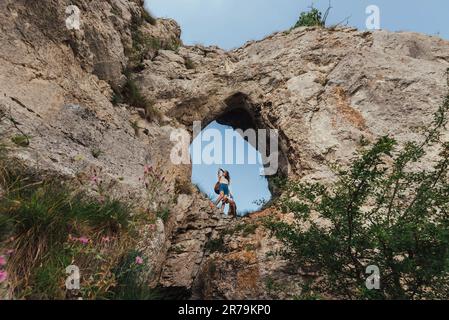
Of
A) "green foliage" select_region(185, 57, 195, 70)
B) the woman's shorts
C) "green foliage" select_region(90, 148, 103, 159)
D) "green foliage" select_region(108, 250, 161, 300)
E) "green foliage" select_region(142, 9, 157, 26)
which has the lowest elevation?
"green foliage" select_region(108, 250, 161, 300)

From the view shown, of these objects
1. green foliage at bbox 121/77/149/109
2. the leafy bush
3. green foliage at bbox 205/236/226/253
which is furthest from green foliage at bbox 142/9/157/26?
the leafy bush

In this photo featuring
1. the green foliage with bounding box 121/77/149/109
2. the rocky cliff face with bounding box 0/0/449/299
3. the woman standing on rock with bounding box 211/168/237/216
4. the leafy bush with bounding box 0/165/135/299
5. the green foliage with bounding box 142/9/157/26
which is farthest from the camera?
the green foliage with bounding box 142/9/157/26

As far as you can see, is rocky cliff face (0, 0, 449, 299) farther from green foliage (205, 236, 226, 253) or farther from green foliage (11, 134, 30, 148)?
green foliage (11, 134, 30, 148)

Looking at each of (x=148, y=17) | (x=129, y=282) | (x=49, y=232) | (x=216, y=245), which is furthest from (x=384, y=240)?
(x=148, y=17)

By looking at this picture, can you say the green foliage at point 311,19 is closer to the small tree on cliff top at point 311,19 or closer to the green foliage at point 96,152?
the small tree on cliff top at point 311,19

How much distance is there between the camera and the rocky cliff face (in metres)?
8.09

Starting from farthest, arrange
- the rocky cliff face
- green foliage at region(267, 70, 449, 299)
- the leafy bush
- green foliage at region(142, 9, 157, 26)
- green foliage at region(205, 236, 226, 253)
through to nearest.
Answer: green foliage at region(142, 9, 157, 26) → green foliage at region(205, 236, 226, 253) → the rocky cliff face → green foliage at region(267, 70, 449, 299) → the leafy bush

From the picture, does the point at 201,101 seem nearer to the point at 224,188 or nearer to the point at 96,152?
the point at 224,188

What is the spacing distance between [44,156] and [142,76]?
24.3 feet

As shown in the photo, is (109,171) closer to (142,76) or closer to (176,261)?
(176,261)

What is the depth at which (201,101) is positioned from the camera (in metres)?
13.6

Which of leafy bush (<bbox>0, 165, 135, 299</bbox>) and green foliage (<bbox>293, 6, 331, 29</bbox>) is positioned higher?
green foliage (<bbox>293, 6, 331, 29</bbox>)

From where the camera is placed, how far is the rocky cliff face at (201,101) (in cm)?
809

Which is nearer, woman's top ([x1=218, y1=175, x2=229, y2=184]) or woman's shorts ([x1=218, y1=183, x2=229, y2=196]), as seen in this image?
woman's shorts ([x1=218, y1=183, x2=229, y2=196])
